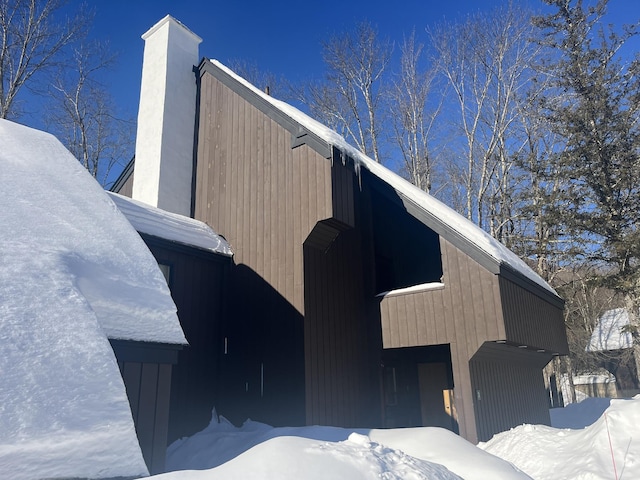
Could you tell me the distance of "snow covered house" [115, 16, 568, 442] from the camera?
8977 millimetres

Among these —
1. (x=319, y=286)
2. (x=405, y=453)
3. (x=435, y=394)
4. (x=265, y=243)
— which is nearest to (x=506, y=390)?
(x=435, y=394)

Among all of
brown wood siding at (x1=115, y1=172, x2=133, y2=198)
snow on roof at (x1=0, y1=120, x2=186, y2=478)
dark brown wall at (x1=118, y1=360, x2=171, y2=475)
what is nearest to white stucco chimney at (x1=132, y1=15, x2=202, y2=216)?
brown wood siding at (x1=115, y1=172, x2=133, y2=198)

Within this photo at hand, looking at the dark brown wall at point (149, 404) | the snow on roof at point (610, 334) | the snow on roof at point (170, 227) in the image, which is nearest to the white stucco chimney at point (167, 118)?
the snow on roof at point (170, 227)

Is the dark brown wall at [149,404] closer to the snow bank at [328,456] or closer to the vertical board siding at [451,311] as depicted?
the snow bank at [328,456]

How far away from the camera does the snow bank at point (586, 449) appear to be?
6469 mm

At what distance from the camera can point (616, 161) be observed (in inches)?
681

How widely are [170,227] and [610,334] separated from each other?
2820cm

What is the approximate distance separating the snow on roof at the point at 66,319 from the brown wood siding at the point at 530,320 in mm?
6189

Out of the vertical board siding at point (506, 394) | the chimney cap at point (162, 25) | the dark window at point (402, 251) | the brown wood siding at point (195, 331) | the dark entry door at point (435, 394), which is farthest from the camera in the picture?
the dark window at point (402, 251)

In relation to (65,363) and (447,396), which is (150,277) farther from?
(447,396)

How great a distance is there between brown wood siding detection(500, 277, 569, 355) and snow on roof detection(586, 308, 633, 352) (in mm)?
18531

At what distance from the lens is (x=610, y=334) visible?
1146 inches

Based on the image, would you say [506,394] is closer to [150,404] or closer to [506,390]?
[506,390]

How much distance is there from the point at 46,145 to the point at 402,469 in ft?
19.9
